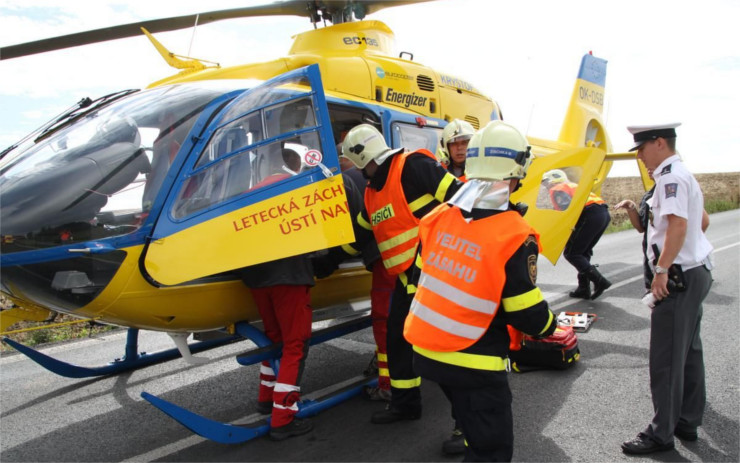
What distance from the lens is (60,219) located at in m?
3.28

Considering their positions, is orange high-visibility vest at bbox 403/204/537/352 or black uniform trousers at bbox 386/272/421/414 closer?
orange high-visibility vest at bbox 403/204/537/352

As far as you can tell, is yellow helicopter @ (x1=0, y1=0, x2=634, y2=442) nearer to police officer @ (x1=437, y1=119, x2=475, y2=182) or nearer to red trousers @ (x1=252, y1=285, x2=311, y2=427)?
red trousers @ (x1=252, y1=285, x2=311, y2=427)

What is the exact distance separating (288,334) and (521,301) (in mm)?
1998

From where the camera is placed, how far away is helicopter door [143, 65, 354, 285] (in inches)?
134

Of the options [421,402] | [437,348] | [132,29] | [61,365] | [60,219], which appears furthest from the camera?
[132,29]

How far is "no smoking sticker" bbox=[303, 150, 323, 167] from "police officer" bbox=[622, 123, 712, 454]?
200cm

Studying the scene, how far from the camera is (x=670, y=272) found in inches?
132

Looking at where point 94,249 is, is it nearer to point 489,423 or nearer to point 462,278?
point 462,278

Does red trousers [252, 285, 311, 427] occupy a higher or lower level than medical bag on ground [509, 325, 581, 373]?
higher

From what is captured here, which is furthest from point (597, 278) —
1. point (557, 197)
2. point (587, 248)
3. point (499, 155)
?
point (499, 155)

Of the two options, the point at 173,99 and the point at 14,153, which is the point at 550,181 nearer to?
the point at 173,99

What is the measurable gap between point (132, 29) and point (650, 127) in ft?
15.7

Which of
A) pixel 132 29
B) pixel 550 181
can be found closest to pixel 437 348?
pixel 550 181

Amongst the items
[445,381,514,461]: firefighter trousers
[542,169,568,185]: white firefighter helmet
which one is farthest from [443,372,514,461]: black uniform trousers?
[542,169,568,185]: white firefighter helmet
